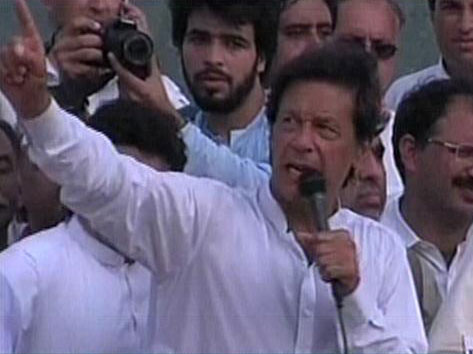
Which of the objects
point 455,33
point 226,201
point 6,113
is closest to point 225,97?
point 6,113

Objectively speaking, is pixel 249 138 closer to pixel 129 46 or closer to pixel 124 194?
pixel 129 46

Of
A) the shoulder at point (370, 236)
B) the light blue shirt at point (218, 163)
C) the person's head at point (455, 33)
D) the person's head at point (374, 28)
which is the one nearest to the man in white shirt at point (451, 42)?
the person's head at point (455, 33)

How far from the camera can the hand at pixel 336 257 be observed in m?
4.16

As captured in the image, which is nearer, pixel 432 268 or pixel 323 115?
pixel 323 115

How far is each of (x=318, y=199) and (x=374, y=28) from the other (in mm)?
1812

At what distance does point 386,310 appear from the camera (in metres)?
4.42

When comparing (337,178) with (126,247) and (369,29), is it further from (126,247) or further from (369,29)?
(369,29)

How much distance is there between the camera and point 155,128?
4.83m

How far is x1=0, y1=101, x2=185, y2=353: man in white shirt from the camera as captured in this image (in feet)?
15.1

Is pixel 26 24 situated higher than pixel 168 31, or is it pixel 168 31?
pixel 26 24

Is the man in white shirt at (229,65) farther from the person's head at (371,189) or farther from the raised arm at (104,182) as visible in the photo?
the raised arm at (104,182)

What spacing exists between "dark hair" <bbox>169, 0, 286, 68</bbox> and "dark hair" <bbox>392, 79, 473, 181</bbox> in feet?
1.35

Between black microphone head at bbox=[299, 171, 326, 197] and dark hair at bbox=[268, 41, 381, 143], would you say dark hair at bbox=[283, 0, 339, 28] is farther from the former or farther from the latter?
black microphone head at bbox=[299, 171, 326, 197]

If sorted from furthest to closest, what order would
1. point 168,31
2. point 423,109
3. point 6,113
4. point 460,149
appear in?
point 168,31 < point 6,113 < point 423,109 < point 460,149
